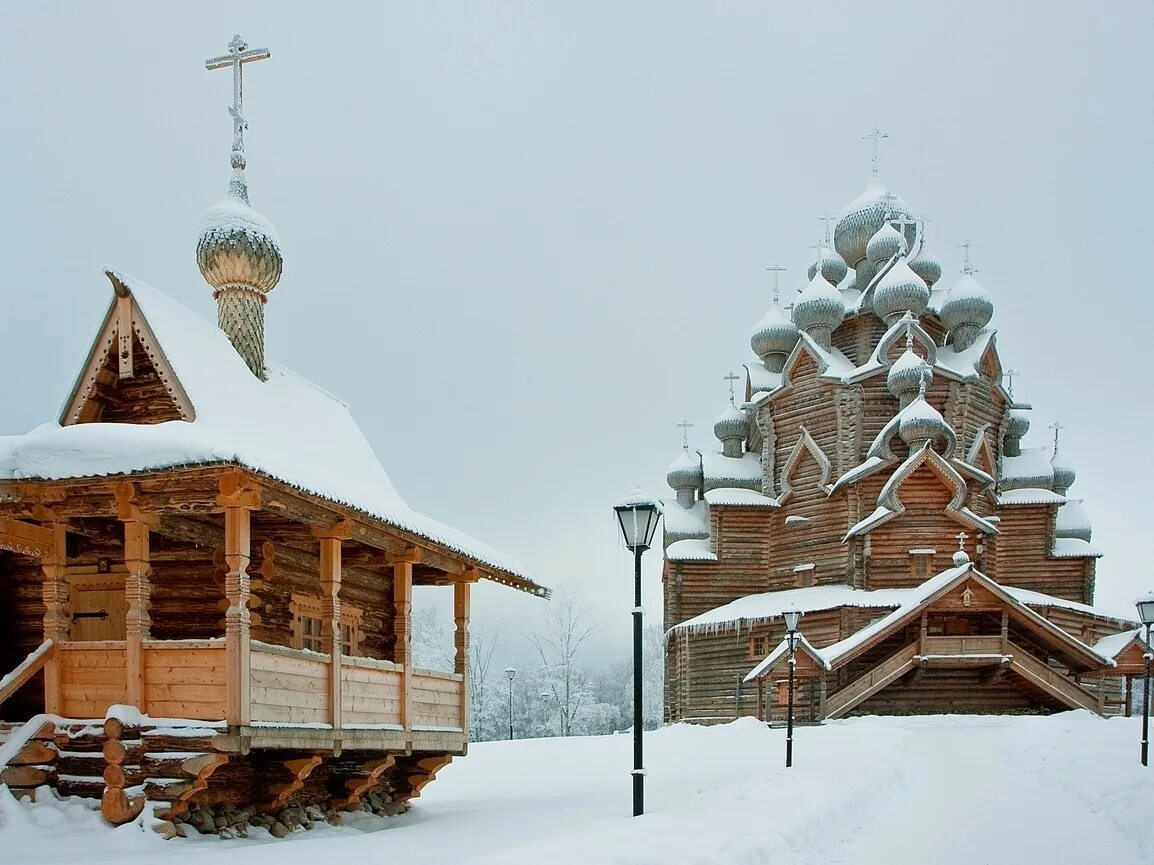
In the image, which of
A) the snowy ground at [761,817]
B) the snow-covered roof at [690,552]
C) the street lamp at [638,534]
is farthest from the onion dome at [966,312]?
the street lamp at [638,534]

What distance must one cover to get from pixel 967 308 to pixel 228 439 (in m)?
33.4

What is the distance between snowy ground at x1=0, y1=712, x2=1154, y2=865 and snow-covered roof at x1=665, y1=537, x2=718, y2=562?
50.4 feet

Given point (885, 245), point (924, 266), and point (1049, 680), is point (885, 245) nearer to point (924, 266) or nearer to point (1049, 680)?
point (924, 266)

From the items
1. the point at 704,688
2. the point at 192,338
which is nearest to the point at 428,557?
the point at 192,338

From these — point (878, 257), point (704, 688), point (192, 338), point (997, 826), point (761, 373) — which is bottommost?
point (704, 688)

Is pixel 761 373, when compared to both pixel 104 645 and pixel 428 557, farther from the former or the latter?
pixel 104 645

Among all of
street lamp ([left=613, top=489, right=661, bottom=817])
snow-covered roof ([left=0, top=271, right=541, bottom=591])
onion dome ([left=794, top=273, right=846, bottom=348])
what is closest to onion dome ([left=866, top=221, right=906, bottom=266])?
onion dome ([left=794, top=273, right=846, bottom=348])

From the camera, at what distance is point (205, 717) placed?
9562 mm

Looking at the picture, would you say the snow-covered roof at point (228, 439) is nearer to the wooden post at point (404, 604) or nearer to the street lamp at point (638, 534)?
the wooden post at point (404, 604)

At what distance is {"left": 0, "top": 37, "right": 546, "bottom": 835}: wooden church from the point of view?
9.59 m

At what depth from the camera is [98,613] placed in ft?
40.6

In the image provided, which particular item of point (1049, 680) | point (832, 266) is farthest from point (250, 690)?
point (832, 266)

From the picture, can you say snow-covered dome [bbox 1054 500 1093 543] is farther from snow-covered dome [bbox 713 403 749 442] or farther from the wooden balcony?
the wooden balcony

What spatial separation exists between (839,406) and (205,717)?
2903cm
